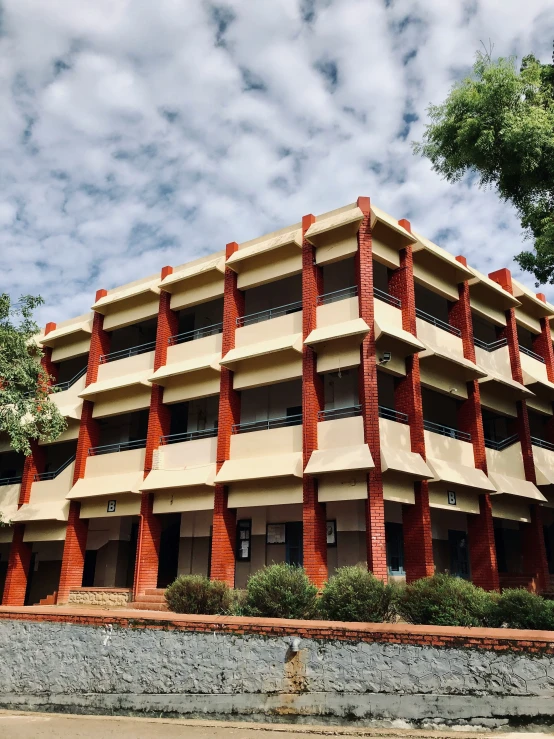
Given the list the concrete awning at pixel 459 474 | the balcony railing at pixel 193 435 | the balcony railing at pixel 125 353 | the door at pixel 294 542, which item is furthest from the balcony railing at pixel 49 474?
the concrete awning at pixel 459 474

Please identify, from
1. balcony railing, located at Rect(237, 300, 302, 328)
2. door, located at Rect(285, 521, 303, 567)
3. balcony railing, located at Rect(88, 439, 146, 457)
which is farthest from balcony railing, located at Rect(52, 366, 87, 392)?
door, located at Rect(285, 521, 303, 567)

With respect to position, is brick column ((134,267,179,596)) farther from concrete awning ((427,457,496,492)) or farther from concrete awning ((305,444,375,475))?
concrete awning ((427,457,496,492))

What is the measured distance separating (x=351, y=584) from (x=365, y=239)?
1058cm

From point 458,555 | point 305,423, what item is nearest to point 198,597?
point 305,423

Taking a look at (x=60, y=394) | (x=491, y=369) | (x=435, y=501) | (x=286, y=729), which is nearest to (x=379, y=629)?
(x=286, y=729)

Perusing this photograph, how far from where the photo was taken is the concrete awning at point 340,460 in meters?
15.8

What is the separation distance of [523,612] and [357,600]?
8.66 feet

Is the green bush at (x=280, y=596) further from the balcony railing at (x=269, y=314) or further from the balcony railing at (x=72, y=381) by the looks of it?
the balcony railing at (x=72, y=381)

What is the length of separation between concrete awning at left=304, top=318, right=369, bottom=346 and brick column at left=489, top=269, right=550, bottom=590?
8380mm

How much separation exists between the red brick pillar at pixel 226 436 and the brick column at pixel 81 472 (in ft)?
20.0

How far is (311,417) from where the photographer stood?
57.2ft

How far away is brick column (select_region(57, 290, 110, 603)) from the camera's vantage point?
70.0 feet

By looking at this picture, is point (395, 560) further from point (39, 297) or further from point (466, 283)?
point (39, 297)

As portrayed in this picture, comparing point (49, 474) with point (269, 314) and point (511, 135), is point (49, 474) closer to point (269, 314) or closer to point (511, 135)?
point (269, 314)
